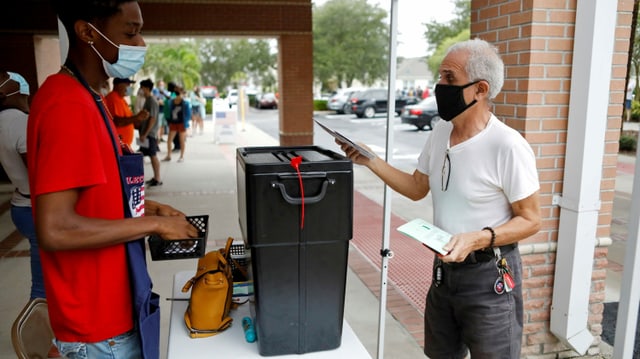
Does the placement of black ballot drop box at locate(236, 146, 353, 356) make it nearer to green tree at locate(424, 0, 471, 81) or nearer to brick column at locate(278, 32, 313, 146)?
brick column at locate(278, 32, 313, 146)

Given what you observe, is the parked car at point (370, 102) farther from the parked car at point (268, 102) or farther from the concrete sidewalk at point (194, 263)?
the concrete sidewalk at point (194, 263)

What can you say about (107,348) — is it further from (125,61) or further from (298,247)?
(125,61)

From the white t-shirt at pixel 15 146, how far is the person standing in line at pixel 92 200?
166cm

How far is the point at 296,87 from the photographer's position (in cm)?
1094

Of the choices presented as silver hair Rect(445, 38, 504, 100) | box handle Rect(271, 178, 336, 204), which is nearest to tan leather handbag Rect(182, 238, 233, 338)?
box handle Rect(271, 178, 336, 204)

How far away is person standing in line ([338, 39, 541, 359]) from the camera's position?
6.33ft

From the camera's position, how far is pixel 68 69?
149 cm

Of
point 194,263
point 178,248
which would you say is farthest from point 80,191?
point 194,263

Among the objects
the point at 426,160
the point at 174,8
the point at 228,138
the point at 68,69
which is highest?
the point at 174,8

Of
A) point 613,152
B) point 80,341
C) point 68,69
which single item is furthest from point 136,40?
point 613,152

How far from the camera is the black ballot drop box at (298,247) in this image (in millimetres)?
1562

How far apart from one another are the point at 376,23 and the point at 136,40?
1928 inches

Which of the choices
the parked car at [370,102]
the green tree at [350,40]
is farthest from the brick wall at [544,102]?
the green tree at [350,40]

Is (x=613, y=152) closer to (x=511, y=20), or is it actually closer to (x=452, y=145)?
(x=511, y=20)
